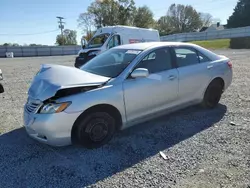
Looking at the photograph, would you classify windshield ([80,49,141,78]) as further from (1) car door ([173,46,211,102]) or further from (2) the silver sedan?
(1) car door ([173,46,211,102])

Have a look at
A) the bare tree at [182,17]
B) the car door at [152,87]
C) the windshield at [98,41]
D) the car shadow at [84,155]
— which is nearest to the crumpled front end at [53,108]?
the car shadow at [84,155]

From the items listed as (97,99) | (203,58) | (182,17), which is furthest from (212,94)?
(182,17)

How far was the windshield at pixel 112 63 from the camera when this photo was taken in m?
3.90

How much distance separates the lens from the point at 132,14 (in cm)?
5344

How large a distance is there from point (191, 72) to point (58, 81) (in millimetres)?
2588

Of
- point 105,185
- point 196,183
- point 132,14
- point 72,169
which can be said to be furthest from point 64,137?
point 132,14

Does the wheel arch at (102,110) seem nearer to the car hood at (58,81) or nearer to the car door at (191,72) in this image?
the car hood at (58,81)

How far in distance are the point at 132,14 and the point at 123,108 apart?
2101 inches

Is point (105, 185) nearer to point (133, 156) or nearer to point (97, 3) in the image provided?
point (133, 156)

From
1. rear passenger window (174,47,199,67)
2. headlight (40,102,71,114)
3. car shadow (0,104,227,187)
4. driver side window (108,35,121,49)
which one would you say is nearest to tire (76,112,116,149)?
car shadow (0,104,227,187)

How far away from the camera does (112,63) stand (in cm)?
428

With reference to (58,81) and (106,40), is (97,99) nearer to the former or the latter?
(58,81)

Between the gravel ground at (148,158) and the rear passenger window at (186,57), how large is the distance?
1.12 m

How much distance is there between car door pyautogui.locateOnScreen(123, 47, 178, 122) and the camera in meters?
3.72
